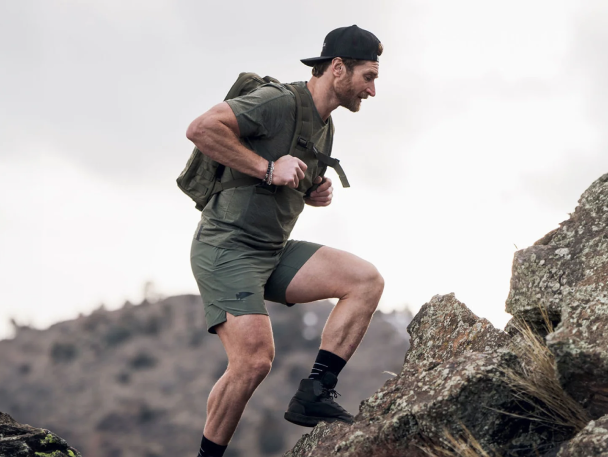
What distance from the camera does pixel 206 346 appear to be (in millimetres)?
71438

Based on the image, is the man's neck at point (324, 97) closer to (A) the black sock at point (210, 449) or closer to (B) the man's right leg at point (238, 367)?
(B) the man's right leg at point (238, 367)

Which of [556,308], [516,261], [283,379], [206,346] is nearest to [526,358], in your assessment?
[556,308]

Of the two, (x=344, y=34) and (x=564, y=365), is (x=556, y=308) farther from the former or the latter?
(x=344, y=34)

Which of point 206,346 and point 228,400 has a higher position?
point 206,346

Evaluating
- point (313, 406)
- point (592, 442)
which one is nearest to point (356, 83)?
point (313, 406)

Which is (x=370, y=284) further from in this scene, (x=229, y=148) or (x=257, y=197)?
(x=229, y=148)

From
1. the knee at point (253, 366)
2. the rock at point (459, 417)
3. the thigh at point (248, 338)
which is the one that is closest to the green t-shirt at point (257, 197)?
the thigh at point (248, 338)

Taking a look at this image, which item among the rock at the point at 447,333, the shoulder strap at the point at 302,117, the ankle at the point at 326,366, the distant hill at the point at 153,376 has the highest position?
the distant hill at the point at 153,376

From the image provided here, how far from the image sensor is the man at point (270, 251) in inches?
180

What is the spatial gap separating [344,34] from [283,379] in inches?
2518

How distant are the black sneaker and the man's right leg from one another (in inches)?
14.4

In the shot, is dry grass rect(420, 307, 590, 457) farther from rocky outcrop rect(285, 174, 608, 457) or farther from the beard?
the beard

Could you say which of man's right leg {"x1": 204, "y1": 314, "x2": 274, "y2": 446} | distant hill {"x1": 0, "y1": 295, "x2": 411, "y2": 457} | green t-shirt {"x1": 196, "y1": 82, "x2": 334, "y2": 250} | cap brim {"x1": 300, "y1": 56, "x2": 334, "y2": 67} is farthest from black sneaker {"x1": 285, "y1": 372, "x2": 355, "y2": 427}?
distant hill {"x1": 0, "y1": 295, "x2": 411, "y2": 457}

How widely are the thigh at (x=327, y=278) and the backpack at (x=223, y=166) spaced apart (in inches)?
25.7
